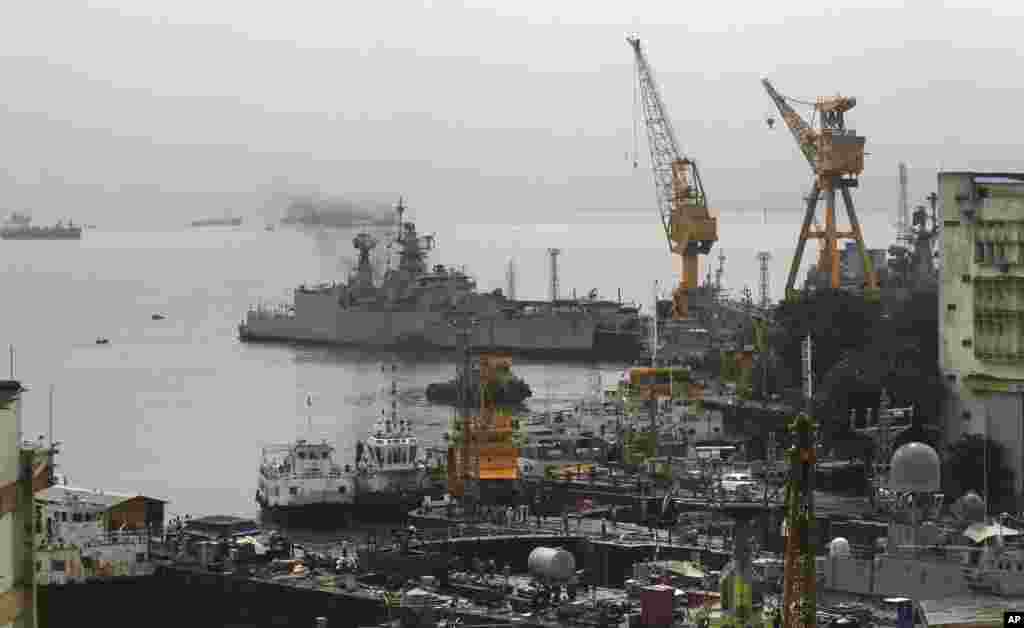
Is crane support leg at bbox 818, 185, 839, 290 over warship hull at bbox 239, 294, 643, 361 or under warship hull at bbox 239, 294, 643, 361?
over

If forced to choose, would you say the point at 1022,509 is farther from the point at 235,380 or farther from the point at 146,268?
the point at 146,268

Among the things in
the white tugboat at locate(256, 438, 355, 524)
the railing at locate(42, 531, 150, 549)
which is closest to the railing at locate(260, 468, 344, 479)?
the white tugboat at locate(256, 438, 355, 524)

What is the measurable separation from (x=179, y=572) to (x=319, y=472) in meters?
8.57

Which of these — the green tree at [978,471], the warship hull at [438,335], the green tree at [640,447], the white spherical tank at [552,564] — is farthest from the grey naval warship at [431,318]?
the white spherical tank at [552,564]

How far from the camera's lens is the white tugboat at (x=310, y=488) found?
35.8 meters

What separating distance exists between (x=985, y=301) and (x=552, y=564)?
38.5ft

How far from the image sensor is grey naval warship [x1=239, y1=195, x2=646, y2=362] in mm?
80875

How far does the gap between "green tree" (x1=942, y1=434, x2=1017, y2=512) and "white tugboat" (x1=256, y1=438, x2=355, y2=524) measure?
1057 cm

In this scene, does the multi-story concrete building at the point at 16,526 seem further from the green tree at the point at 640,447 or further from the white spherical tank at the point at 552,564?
the green tree at the point at 640,447

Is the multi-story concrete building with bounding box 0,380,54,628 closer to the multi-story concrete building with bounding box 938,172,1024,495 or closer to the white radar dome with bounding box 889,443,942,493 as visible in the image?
the white radar dome with bounding box 889,443,942,493

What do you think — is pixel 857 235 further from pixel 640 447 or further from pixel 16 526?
pixel 16 526

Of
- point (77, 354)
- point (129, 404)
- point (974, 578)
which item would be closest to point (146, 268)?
point (77, 354)

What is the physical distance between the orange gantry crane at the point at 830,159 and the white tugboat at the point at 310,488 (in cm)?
2871

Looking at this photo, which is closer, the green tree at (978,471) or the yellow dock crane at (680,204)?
the green tree at (978,471)
